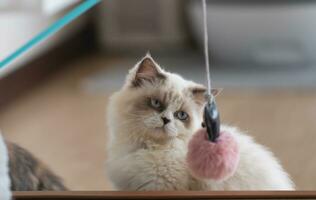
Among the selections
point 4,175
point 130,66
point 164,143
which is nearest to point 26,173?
point 4,175

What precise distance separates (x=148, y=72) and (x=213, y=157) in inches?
7.3

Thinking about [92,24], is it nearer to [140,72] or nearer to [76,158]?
[76,158]

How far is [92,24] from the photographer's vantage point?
145 inches

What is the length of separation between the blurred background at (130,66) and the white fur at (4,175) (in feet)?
1.93

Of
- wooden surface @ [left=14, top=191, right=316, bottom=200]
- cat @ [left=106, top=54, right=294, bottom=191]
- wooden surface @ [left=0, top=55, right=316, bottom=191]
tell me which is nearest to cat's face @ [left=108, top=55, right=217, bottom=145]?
cat @ [left=106, top=54, right=294, bottom=191]

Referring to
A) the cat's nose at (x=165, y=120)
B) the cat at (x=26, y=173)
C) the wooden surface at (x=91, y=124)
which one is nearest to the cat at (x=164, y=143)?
the cat's nose at (x=165, y=120)

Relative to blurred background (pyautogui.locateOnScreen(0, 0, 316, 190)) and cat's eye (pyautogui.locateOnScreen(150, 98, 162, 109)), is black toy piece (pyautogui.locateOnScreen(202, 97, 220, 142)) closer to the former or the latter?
cat's eye (pyautogui.locateOnScreen(150, 98, 162, 109))

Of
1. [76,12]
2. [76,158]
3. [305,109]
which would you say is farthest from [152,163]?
[305,109]

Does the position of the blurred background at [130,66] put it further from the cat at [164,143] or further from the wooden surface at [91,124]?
the cat at [164,143]

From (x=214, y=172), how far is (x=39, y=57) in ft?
6.63

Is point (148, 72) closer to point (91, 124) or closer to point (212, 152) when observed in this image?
point (212, 152)

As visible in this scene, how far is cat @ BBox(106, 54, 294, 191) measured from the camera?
101 cm

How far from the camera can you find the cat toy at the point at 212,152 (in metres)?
0.95

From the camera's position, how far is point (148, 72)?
1047 mm
